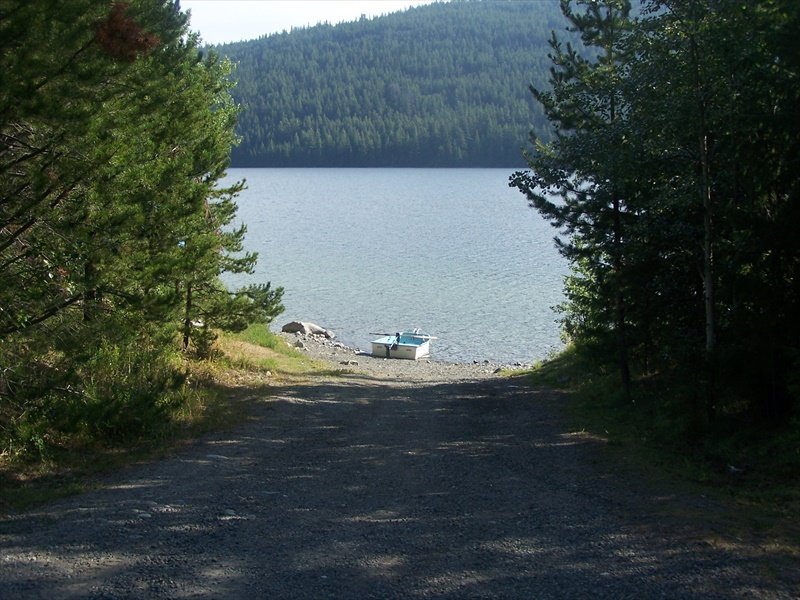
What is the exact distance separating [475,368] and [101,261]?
69.2 ft

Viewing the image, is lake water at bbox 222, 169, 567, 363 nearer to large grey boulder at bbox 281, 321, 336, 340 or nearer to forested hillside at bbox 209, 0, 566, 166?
large grey boulder at bbox 281, 321, 336, 340

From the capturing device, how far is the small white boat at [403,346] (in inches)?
1258

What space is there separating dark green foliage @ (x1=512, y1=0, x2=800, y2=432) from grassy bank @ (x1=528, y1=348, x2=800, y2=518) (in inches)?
3.8

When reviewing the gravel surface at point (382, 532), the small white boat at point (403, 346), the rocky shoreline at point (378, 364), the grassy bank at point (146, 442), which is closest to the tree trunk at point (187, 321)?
the grassy bank at point (146, 442)

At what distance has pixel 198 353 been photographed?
1705cm

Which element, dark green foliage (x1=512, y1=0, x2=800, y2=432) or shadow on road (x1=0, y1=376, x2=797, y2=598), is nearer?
shadow on road (x1=0, y1=376, x2=797, y2=598)

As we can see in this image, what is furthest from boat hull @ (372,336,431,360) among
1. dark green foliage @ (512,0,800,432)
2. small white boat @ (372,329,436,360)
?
dark green foliage @ (512,0,800,432)

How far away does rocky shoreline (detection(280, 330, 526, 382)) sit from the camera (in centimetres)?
2647

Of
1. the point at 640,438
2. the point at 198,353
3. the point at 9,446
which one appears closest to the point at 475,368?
the point at 198,353

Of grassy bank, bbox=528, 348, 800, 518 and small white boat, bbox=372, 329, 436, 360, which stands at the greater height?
grassy bank, bbox=528, 348, 800, 518

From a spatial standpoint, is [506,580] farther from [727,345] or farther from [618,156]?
[618,156]

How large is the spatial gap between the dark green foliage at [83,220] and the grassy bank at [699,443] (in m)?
6.23

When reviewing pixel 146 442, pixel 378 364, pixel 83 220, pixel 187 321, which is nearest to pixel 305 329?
pixel 378 364

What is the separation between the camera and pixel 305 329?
3544 centimetres
